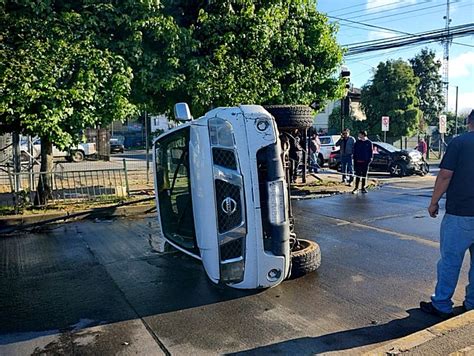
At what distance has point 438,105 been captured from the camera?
40031 mm

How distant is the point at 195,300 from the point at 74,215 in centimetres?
575

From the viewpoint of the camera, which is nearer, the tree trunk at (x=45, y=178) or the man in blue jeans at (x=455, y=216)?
the man in blue jeans at (x=455, y=216)

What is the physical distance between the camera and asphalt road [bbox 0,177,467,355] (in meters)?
3.60

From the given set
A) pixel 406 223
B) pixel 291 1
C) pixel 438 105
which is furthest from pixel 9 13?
pixel 438 105

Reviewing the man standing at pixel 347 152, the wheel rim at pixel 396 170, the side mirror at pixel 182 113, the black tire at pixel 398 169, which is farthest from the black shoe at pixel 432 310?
the wheel rim at pixel 396 170

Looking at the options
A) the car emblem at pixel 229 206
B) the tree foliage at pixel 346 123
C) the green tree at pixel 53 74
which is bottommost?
the car emblem at pixel 229 206

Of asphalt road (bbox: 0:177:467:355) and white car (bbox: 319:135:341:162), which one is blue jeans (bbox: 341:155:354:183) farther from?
white car (bbox: 319:135:341:162)

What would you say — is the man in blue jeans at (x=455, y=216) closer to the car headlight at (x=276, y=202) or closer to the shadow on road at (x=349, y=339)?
the shadow on road at (x=349, y=339)

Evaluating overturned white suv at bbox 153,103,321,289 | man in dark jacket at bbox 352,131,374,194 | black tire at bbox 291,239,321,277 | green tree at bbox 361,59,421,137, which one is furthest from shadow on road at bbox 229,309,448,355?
green tree at bbox 361,59,421,137

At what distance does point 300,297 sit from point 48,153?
8.02 meters

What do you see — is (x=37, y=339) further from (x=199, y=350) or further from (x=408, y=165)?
(x=408, y=165)

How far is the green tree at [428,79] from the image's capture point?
38781 mm

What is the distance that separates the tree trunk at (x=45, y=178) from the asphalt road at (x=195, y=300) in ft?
8.78

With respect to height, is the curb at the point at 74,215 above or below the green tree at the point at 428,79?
below
